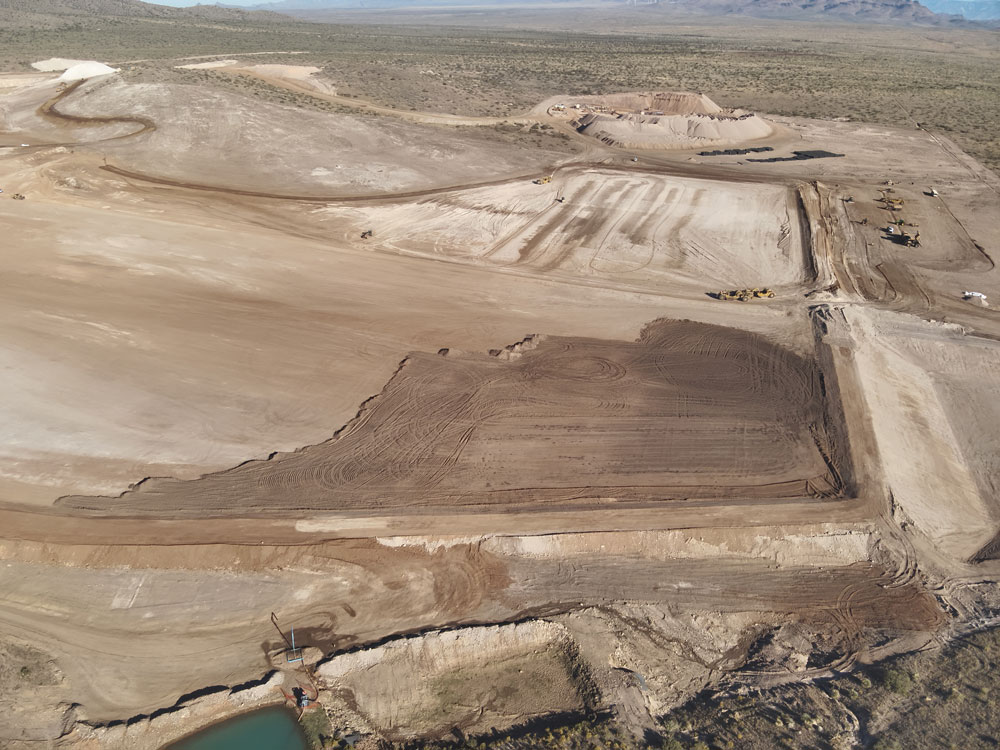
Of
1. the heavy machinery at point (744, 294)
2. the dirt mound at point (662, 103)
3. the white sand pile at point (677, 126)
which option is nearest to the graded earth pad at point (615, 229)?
the heavy machinery at point (744, 294)

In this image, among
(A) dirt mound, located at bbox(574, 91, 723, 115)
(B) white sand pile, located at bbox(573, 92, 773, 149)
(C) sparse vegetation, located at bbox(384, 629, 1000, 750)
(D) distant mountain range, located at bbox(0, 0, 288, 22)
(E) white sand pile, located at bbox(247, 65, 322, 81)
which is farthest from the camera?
(D) distant mountain range, located at bbox(0, 0, 288, 22)

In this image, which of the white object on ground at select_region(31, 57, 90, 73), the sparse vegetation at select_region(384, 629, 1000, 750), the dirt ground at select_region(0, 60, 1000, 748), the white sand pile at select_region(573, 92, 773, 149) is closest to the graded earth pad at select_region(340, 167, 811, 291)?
the dirt ground at select_region(0, 60, 1000, 748)

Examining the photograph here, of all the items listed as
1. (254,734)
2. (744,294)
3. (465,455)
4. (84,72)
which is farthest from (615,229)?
(84,72)

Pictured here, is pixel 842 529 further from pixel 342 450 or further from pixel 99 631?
pixel 99 631

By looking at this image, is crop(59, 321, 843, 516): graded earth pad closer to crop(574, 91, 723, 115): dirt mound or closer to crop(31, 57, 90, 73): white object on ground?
crop(574, 91, 723, 115): dirt mound

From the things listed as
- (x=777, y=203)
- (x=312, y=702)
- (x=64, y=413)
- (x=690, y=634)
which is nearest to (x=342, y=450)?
(x=312, y=702)

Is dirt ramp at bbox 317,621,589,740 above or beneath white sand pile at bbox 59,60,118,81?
beneath
